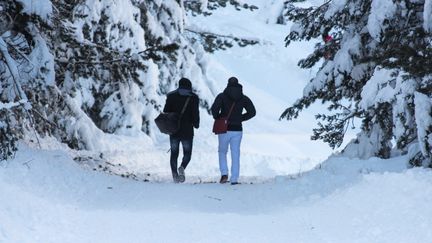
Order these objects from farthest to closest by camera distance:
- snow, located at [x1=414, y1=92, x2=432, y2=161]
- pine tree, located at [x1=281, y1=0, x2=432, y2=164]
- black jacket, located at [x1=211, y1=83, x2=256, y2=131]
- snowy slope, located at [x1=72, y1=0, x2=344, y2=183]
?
snowy slope, located at [x1=72, y1=0, x2=344, y2=183] < black jacket, located at [x1=211, y1=83, x2=256, y2=131] < pine tree, located at [x1=281, y1=0, x2=432, y2=164] < snow, located at [x1=414, y1=92, x2=432, y2=161]

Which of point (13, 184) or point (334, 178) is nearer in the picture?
point (13, 184)

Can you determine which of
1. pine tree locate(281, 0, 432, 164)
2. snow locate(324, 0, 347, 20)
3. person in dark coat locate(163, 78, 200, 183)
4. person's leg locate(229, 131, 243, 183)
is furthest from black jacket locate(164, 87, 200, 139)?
snow locate(324, 0, 347, 20)

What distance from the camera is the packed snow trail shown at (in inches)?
253

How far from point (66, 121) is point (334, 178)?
7.43m

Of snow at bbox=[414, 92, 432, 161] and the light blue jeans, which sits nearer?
snow at bbox=[414, 92, 432, 161]

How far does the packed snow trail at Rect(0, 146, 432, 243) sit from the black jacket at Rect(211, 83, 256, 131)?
42.8 inches

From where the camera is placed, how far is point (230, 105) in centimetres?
1109

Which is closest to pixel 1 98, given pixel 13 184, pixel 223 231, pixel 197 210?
pixel 13 184

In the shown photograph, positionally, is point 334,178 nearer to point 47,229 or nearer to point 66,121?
point 47,229

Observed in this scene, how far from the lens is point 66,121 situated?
600 inches

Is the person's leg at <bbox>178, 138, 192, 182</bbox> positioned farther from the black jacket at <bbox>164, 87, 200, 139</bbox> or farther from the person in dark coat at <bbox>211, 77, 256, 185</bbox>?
the person in dark coat at <bbox>211, 77, 256, 185</bbox>

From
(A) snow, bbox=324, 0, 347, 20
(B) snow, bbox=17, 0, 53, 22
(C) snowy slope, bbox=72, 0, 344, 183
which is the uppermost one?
(A) snow, bbox=324, 0, 347, 20

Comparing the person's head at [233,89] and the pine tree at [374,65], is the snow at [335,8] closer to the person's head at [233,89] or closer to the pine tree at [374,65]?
the pine tree at [374,65]

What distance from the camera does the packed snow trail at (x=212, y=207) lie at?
6.43 m
